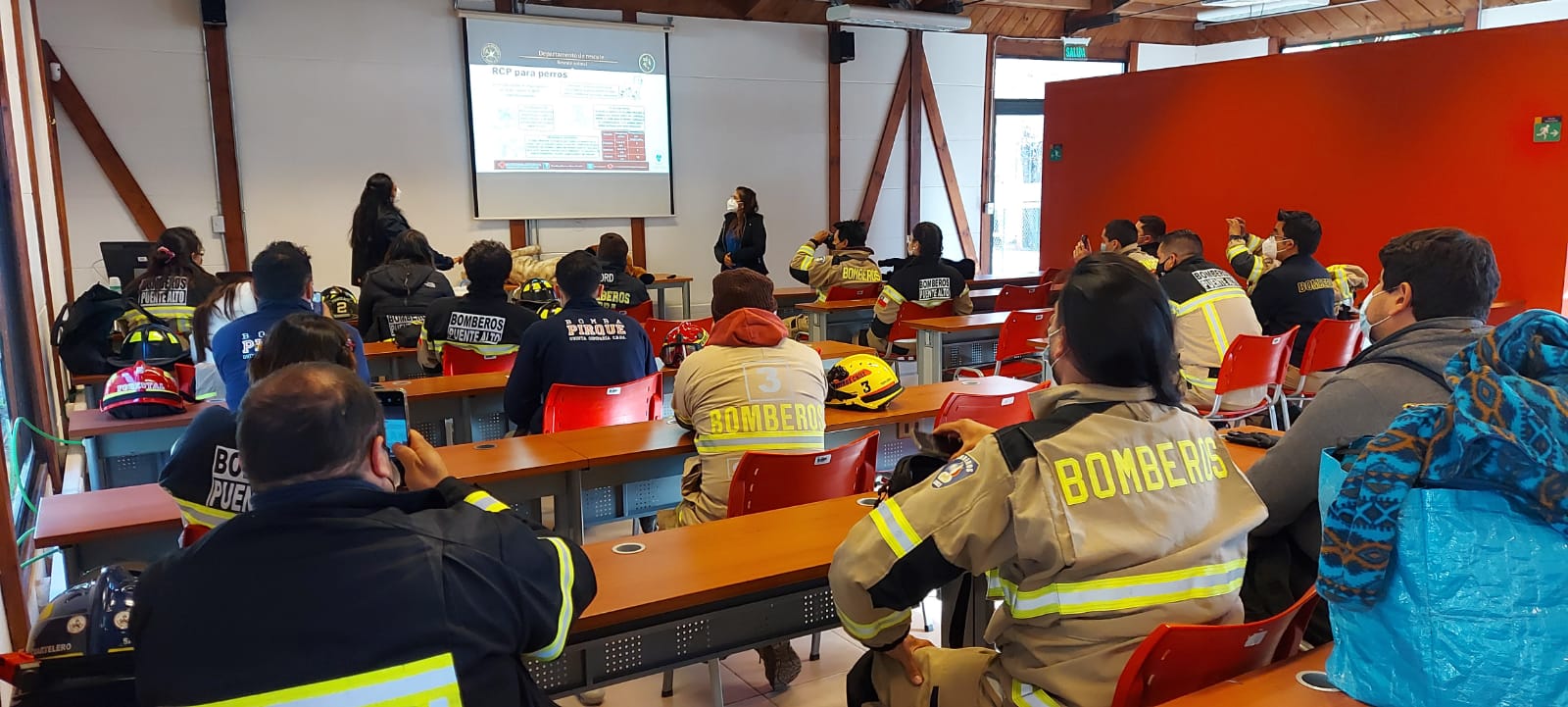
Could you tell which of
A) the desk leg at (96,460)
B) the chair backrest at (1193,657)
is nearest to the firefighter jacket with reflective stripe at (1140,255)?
the chair backrest at (1193,657)

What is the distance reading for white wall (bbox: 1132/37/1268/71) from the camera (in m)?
12.1

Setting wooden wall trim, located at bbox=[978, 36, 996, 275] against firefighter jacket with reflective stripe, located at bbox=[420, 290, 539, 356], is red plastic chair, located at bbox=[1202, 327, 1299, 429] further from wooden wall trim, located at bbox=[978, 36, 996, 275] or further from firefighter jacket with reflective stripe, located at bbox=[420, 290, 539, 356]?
wooden wall trim, located at bbox=[978, 36, 996, 275]

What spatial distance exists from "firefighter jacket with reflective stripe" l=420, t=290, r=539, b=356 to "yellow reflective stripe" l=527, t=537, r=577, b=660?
3226 millimetres

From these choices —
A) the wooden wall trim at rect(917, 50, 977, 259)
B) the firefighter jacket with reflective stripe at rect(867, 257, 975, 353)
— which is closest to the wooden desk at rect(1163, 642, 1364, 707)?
the firefighter jacket with reflective stripe at rect(867, 257, 975, 353)

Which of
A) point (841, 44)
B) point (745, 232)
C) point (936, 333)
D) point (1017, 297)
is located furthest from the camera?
point (841, 44)

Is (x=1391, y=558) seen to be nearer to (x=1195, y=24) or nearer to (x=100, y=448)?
(x=100, y=448)

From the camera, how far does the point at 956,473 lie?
1.52m

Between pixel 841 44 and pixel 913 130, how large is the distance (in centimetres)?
136

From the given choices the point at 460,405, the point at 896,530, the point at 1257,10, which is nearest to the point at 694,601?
the point at 896,530

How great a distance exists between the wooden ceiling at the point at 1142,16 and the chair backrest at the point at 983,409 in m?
7.17

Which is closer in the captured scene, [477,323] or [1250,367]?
[477,323]

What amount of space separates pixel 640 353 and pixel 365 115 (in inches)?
234

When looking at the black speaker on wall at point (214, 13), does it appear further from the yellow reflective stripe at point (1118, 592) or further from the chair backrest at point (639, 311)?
the yellow reflective stripe at point (1118, 592)

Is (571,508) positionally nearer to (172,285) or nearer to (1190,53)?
(172,285)
